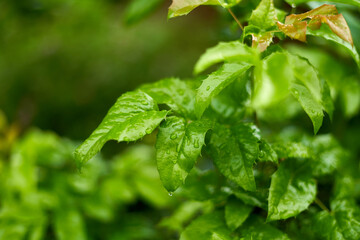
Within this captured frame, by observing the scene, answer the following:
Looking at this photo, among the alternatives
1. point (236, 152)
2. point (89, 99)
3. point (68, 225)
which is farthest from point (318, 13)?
point (89, 99)

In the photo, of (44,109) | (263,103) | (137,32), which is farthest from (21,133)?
(263,103)

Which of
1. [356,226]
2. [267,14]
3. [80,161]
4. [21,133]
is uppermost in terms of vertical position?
[267,14]

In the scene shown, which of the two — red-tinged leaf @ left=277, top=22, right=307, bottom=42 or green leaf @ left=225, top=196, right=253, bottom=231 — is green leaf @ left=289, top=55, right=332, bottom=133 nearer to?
red-tinged leaf @ left=277, top=22, right=307, bottom=42

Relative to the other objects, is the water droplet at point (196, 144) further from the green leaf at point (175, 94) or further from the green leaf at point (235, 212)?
the green leaf at point (235, 212)

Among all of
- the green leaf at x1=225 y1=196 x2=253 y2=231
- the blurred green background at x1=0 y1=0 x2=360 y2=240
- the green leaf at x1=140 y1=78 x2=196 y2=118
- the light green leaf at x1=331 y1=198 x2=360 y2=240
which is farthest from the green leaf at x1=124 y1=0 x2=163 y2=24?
the light green leaf at x1=331 y1=198 x2=360 y2=240

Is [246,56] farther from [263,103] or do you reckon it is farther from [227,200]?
[227,200]

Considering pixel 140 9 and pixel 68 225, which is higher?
pixel 140 9

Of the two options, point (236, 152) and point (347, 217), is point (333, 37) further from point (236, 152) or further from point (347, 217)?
point (347, 217)
